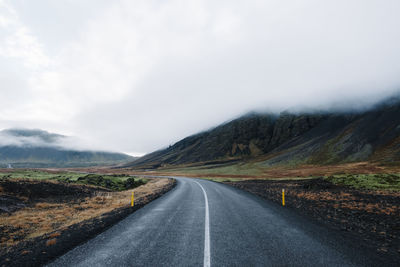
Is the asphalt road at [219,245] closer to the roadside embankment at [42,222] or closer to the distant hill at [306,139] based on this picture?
the roadside embankment at [42,222]

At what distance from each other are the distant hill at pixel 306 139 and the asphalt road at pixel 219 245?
73285mm

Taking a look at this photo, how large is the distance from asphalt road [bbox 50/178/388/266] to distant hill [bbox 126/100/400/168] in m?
73.3

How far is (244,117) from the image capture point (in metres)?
193

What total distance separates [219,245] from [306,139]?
427 feet

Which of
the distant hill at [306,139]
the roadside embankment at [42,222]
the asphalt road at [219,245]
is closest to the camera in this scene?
the asphalt road at [219,245]

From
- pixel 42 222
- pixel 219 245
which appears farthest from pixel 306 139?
pixel 42 222

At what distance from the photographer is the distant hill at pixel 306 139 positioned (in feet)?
252

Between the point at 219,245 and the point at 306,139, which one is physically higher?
the point at 306,139

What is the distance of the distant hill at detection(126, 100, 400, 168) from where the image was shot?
76.8 m

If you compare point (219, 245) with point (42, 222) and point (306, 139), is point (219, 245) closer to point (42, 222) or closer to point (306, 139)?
point (42, 222)

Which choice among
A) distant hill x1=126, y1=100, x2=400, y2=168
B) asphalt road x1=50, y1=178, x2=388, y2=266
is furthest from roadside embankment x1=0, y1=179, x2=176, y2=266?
distant hill x1=126, y1=100, x2=400, y2=168

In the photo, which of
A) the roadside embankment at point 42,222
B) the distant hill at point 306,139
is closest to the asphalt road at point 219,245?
the roadside embankment at point 42,222

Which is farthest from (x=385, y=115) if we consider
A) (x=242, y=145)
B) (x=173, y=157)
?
(x=173, y=157)

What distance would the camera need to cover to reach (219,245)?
226 inches
